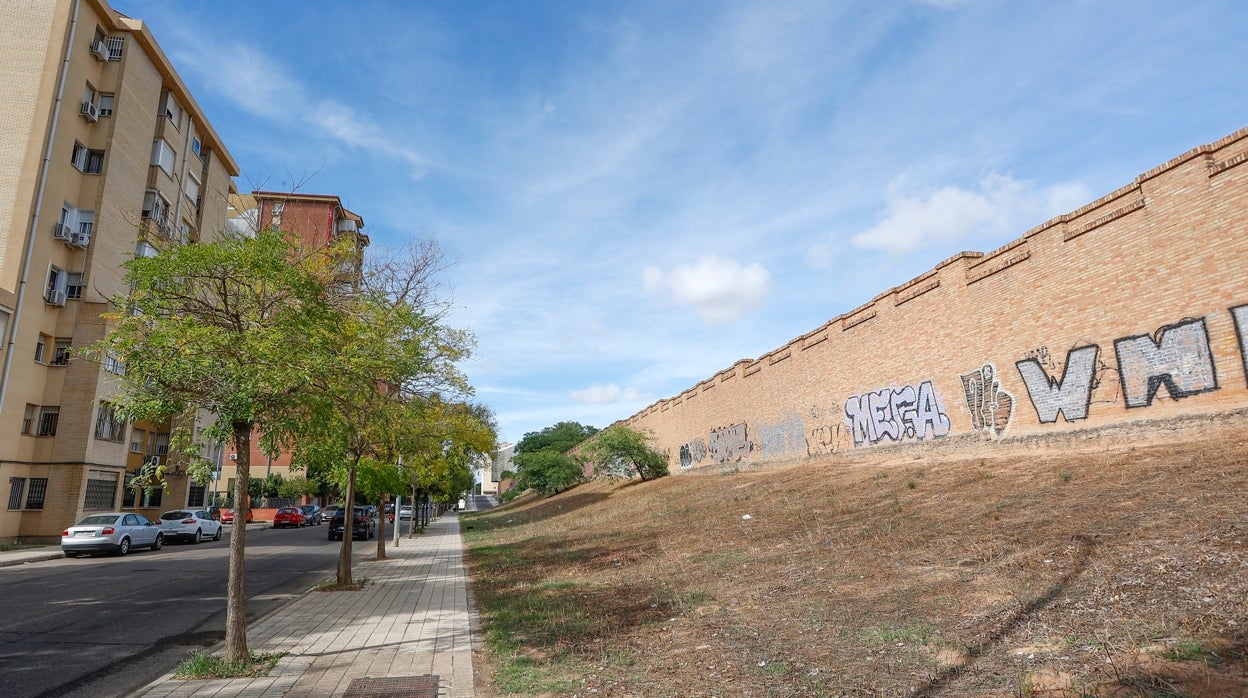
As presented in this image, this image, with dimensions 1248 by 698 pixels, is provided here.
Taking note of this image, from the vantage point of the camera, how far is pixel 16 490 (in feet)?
82.9

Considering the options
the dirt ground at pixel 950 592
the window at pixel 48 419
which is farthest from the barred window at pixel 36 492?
the dirt ground at pixel 950 592

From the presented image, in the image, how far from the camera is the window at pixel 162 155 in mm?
32250

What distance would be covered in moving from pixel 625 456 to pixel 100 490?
24478mm

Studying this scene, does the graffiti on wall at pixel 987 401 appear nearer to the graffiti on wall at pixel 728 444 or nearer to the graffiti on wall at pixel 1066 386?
the graffiti on wall at pixel 1066 386

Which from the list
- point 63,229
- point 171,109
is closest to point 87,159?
point 63,229

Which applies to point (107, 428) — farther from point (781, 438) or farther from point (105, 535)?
point (781, 438)

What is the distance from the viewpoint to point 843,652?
19.1 feet

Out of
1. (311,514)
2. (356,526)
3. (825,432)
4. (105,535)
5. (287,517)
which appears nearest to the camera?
(105,535)

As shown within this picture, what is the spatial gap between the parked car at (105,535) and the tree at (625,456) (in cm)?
2128

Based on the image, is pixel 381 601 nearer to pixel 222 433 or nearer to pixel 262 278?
pixel 222 433

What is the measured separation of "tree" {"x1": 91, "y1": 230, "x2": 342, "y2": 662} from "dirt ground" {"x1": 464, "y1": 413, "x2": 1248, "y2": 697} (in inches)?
133

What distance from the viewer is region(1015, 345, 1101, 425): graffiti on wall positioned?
40.2 feet

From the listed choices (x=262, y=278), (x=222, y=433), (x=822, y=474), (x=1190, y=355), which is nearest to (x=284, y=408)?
A: (x=222, y=433)

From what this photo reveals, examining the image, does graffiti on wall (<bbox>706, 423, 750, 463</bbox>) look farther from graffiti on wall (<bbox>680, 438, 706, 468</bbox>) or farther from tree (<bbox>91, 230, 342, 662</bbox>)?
tree (<bbox>91, 230, 342, 662</bbox>)
